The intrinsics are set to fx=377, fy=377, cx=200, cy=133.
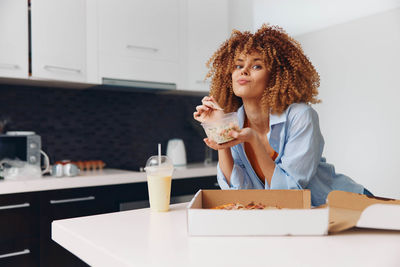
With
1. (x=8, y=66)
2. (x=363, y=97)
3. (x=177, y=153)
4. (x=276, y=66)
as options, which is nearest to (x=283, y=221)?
(x=276, y=66)

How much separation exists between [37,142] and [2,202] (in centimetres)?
45

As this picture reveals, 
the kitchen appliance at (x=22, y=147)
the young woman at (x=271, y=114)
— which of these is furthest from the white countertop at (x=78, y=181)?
the young woman at (x=271, y=114)

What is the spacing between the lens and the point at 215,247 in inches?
27.5

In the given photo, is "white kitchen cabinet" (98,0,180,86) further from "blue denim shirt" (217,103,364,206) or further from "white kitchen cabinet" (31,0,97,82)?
"blue denim shirt" (217,103,364,206)

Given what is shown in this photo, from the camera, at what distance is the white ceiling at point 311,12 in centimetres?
342

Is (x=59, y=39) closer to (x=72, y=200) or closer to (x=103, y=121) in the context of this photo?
(x=103, y=121)

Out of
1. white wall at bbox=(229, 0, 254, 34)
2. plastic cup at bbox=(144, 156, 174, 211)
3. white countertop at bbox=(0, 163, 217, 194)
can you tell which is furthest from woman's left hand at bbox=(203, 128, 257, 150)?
white wall at bbox=(229, 0, 254, 34)

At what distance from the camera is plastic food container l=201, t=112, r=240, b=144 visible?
3.44 ft

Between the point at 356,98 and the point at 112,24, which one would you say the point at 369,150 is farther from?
the point at 112,24

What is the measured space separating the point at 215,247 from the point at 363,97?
3.16 metres

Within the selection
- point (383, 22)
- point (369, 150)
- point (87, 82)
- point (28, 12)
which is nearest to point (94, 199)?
point (87, 82)

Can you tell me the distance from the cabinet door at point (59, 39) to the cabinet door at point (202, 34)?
0.86 meters

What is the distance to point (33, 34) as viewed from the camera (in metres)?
2.31

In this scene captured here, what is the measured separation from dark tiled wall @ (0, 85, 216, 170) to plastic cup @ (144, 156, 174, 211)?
1.78 metres
